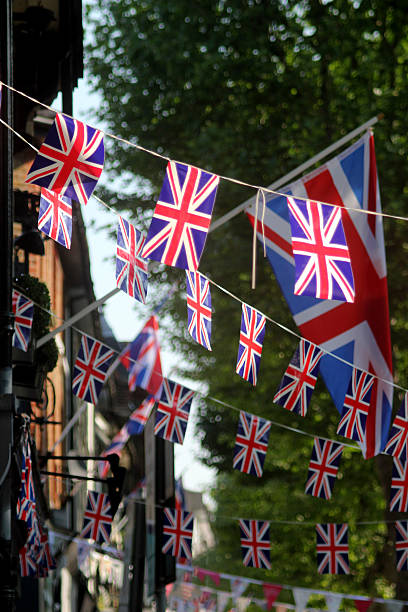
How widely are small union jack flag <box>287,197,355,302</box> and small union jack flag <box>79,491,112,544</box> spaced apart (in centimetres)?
634

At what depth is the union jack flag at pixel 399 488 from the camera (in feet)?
34.1

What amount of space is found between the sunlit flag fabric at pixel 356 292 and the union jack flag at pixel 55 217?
3338mm

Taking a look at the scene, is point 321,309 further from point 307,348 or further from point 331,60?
point 331,60

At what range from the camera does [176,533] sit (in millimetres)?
12359

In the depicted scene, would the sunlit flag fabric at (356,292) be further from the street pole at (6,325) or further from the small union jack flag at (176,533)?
the small union jack flag at (176,533)

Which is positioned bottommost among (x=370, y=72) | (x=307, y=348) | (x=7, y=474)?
(x=7, y=474)

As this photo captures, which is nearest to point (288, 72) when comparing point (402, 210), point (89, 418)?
point (402, 210)

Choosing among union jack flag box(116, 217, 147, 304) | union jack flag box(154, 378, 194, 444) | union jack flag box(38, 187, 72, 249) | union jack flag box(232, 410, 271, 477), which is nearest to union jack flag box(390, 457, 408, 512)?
union jack flag box(232, 410, 271, 477)

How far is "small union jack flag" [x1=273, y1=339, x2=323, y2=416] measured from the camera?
8914 millimetres

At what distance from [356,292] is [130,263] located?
331cm

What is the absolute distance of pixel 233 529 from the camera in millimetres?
32031

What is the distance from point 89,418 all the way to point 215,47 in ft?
45.8

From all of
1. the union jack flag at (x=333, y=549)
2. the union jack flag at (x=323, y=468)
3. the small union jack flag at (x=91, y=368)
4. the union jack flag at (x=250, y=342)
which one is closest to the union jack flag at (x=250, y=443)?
the union jack flag at (x=323, y=468)

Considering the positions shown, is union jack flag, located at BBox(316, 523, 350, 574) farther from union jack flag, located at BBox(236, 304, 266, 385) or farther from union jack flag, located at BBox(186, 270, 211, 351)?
union jack flag, located at BBox(186, 270, 211, 351)
